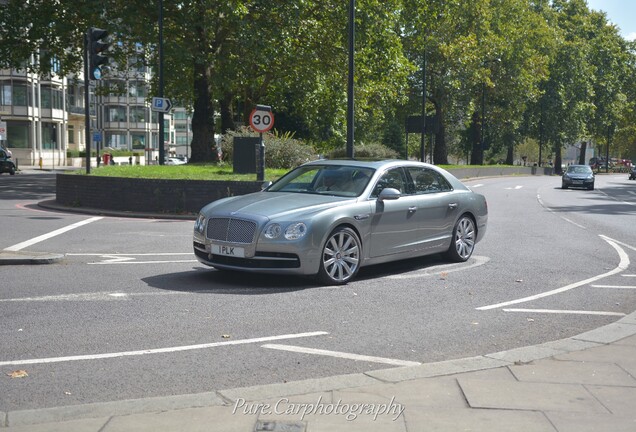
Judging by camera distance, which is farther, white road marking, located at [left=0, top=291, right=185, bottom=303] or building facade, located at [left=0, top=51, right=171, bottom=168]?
building facade, located at [left=0, top=51, right=171, bottom=168]

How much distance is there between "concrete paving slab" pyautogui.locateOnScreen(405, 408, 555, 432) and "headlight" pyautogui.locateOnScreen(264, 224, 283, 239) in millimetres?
4415

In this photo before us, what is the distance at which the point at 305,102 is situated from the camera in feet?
124

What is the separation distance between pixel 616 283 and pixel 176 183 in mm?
12337

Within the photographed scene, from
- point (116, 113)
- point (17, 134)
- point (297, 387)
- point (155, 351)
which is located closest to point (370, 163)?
point (155, 351)

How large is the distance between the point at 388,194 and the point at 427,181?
1.55 meters

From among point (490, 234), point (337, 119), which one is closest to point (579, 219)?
point (490, 234)

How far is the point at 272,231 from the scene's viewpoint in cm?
880

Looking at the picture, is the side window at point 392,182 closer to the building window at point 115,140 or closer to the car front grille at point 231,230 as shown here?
the car front grille at point 231,230

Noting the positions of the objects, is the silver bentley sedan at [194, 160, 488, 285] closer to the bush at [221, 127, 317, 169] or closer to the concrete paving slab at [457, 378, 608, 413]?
the concrete paving slab at [457, 378, 608, 413]

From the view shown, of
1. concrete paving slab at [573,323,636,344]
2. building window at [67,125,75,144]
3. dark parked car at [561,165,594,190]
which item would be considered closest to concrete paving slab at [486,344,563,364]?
concrete paving slab at [573,323,636,344]

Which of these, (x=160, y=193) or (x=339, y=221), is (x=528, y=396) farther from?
(x=160, y=193)

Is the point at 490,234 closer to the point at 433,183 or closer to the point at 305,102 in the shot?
the point at 433,183

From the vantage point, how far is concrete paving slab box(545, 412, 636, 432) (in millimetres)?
4355

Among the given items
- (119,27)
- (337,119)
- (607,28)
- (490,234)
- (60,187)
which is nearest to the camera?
(490,234)
